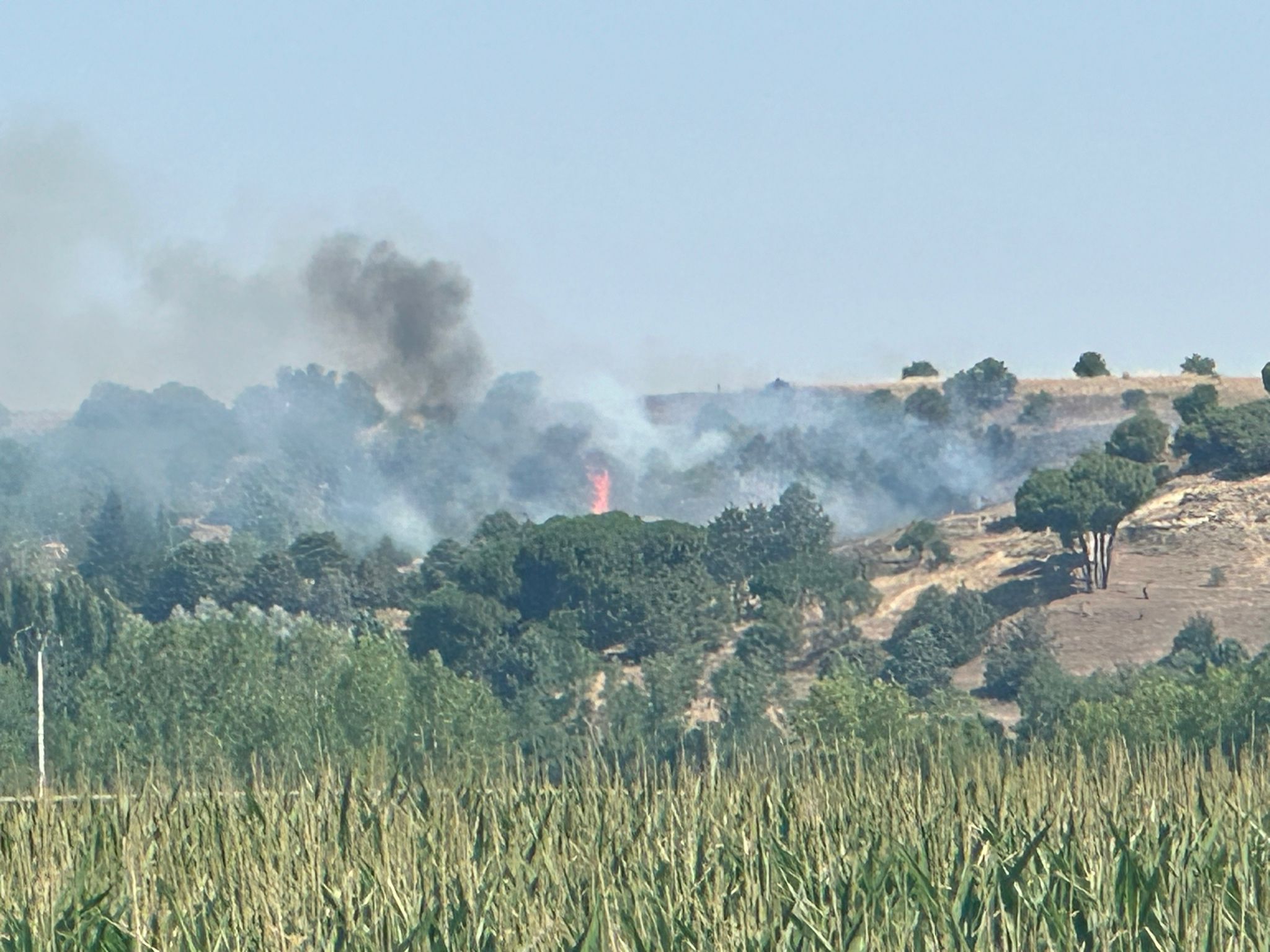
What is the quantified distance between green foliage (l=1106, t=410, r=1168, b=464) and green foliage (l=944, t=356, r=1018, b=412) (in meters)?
37.2

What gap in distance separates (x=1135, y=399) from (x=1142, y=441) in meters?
29.6

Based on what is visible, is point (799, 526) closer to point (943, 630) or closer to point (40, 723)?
point (943, 630)

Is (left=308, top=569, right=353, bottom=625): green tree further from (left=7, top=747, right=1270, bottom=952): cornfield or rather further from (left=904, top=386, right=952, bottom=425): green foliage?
(left=7, top=747, right=1270, bottom=952): cornfield

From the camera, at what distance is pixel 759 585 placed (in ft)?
312

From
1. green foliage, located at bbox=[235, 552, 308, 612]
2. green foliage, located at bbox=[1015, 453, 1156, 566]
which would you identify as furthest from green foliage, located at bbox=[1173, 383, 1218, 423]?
green foliage, located at bbox=[235, 552, 308, 612]

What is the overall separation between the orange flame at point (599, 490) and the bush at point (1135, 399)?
33776 mm

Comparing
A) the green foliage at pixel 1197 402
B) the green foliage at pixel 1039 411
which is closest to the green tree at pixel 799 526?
the green foliage at pixel 1197 402

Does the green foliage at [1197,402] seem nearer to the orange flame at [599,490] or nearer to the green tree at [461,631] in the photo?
the green tree at [461,631]

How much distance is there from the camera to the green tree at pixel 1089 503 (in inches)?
3529

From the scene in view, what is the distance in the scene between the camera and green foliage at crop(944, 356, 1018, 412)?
463ft

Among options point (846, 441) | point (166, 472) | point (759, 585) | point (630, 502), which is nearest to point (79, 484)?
point (166, 472)

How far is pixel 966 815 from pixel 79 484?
418 ft

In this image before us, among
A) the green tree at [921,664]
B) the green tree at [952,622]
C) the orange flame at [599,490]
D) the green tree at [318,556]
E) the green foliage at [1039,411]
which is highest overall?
the green foliage at [1039,411]

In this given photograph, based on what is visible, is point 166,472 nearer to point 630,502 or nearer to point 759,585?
point 630,502
